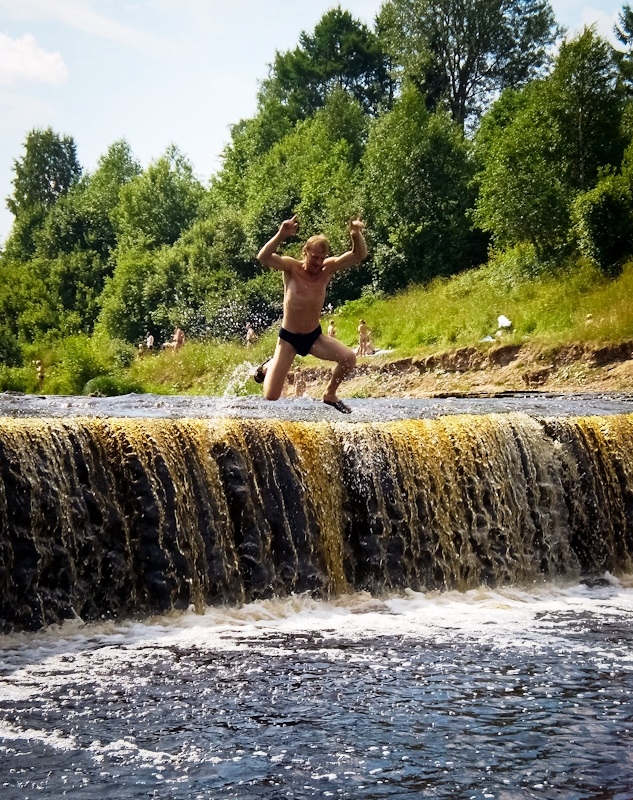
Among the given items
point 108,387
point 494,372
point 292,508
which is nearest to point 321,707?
point 292,508

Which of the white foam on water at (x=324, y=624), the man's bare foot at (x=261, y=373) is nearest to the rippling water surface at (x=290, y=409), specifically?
the man's bare foot at (x=261, y=373)

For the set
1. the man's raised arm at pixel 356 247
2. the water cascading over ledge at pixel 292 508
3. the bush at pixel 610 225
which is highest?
the bush at pixel 610 225

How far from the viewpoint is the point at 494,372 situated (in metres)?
27.8

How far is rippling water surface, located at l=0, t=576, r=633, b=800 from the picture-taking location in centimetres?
596

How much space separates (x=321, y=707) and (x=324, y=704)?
69 mm

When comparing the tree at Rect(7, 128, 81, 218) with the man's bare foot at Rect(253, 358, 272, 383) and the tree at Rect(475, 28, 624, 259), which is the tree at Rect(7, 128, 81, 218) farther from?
the man's bare foot at Rect(253, 358, 272, 383)

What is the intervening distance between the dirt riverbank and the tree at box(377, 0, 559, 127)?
3009cm

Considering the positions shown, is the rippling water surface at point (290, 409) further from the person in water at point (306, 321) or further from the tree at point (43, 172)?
the tree at point (43, 172)

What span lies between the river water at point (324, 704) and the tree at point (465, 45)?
50.5 metres

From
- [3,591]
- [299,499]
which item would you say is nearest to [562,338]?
[299,499]

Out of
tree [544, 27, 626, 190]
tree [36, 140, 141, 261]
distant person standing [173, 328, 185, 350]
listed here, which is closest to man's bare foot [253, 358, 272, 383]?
tree [544, 27, 626, 190]

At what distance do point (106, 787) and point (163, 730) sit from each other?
908mm

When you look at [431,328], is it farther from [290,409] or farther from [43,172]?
[43,172]

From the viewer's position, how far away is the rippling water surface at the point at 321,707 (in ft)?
19.6
